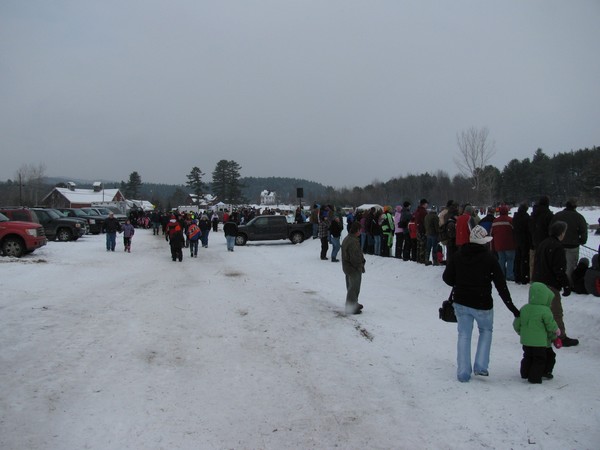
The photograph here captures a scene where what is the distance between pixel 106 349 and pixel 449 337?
18.0 feet

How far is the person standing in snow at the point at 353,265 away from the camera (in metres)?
9.81

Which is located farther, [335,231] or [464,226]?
[335,231]

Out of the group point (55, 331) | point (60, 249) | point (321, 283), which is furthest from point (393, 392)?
point (60, 249)

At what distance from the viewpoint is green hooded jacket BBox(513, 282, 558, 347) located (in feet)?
18.2

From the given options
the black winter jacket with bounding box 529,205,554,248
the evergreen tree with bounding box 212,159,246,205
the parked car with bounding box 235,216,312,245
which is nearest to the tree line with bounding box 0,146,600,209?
the evergreen tree with bounding box 212,159,246,205

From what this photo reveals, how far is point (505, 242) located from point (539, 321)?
607 centimetres

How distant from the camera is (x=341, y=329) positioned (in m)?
8.59

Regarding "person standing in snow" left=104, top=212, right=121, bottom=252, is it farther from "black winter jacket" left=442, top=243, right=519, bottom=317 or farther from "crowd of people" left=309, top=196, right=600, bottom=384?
"black winter jacket" left=442, top=243, right=519, bottom=317

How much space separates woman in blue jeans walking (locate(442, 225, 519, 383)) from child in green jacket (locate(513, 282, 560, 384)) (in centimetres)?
16

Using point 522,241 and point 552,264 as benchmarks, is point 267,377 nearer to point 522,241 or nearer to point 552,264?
point 552,264

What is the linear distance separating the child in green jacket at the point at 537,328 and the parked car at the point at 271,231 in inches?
841

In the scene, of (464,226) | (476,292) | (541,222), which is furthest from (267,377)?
(464,226)

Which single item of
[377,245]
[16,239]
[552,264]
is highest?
[552,264]

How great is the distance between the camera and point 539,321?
5.55 metres
